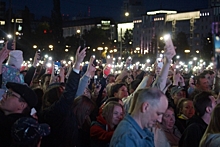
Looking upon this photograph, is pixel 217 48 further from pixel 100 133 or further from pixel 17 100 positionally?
pixel 17 100

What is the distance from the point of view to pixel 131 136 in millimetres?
4152

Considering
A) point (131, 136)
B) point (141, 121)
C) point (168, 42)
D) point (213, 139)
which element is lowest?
point (213, 139)

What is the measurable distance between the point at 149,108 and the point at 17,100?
4.35 feet

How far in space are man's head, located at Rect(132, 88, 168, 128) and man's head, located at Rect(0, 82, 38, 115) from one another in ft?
3.58

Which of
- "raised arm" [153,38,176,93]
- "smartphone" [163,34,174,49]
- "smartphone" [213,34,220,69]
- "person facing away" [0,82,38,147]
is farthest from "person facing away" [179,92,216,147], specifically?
"person facing away" [0,82,38,147]

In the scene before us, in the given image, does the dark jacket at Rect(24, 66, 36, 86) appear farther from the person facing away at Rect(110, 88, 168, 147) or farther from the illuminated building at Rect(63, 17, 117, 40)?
the illuminated building at Rect(63, 17, 117, 40)

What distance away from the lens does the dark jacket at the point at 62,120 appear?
555 cm

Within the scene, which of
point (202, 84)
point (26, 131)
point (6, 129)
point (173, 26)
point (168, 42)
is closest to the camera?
point (26, 131)

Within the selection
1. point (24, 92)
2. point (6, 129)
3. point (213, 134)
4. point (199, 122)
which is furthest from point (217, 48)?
point (6, 129)

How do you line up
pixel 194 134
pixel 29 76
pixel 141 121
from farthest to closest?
pixel 29 76 < pixel 194 134 < pixel 141 121

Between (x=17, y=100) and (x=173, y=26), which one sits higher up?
(x=173, y=26)

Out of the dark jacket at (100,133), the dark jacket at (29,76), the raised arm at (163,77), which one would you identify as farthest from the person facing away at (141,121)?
the dark jacket at (29,76)

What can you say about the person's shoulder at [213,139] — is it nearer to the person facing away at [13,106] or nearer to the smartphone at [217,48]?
the smartphone at [217,48]

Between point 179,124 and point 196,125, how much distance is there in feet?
4.82
